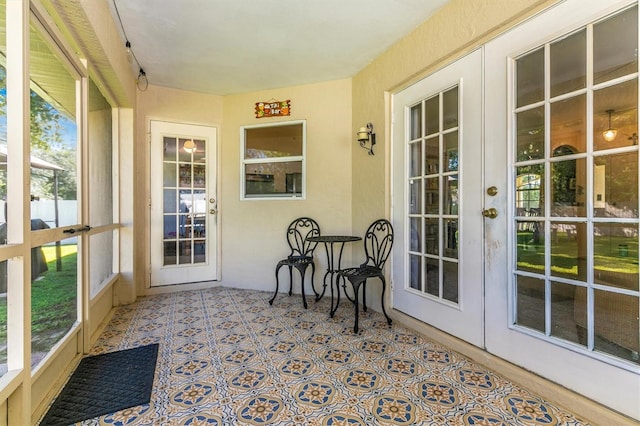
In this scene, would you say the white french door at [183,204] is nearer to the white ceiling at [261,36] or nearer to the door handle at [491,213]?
the white ceiling at [261,36]

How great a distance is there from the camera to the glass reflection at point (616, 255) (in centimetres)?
138

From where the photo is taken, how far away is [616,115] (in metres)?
1.44

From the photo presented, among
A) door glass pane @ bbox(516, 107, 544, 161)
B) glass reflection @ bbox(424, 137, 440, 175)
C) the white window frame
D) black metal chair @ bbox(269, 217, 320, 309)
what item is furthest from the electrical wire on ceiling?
door glass pane @ bbox(516, 107, 544, 161)

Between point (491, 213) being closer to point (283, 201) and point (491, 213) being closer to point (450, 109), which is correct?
point (450, 109)

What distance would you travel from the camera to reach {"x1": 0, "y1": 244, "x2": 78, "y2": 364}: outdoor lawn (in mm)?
1554

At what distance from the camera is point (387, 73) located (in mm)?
2863

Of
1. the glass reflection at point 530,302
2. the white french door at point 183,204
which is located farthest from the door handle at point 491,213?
the white french door at point 183,204

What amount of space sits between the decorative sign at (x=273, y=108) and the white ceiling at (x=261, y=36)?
252mm

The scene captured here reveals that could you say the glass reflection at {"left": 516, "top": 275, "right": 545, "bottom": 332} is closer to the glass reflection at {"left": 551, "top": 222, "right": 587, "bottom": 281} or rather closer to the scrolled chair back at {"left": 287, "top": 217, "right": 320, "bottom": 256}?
the glass reflection at {"left": 551, "top": 222, "right": 587, "bottom": 281}

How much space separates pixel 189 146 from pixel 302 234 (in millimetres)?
1791

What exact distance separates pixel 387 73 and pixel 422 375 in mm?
2476

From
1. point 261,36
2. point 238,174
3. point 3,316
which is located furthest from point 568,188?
point 238,174

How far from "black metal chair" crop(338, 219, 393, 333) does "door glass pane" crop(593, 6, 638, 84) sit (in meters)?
1.73

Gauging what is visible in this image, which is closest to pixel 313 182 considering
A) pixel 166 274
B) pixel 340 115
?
pixel 340 115
